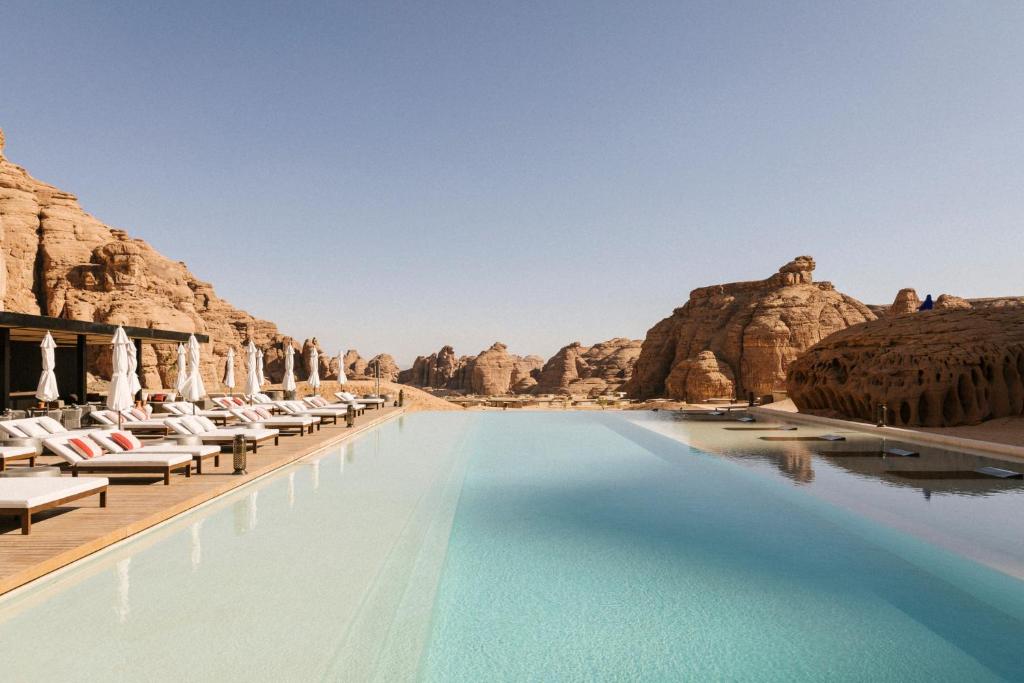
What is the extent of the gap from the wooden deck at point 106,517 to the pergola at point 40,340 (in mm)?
6939

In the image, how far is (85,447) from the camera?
743 cm

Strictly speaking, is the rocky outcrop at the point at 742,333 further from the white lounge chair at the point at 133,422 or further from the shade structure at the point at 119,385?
the shade structure at the point at 119,385

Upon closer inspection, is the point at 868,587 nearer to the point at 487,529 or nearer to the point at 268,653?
the point at 487,529

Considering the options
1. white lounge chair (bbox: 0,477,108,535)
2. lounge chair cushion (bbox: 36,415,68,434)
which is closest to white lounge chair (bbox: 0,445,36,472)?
lounge chair cushion (bbox: 36,415,68,434)

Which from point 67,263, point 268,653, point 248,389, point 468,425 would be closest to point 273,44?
point 248,389

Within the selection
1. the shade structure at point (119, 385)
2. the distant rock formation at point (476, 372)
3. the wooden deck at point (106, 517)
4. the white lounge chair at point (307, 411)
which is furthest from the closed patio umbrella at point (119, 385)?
the distant rock formation at point (476, 372)

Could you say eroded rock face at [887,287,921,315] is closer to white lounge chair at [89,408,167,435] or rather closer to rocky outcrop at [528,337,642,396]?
rocky outcrop at [528,337,642,396]

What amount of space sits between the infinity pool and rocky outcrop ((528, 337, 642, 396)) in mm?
57480

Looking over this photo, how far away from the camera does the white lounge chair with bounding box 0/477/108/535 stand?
5008 mm

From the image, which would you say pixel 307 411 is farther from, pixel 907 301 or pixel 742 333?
pixel 907 301

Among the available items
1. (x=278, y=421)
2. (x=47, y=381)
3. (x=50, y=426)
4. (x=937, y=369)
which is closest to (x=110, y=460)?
(x=50, y=426)

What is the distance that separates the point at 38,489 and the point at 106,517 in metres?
0.68

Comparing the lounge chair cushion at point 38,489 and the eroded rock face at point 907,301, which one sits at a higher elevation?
the eroded rock face at point 907,301

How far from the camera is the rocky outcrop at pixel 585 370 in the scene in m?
68.2
